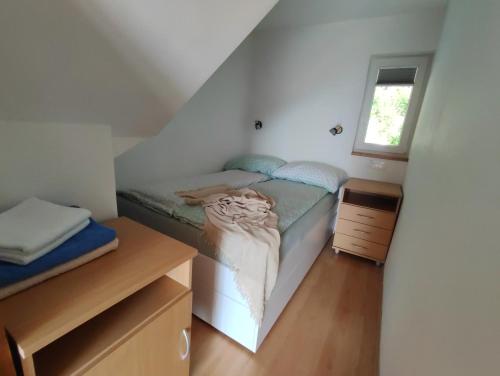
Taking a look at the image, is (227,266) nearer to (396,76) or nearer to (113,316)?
(113,316)

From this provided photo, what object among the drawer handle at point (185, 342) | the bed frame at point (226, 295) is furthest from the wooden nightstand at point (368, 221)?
the drawer handle at point (185, 342)

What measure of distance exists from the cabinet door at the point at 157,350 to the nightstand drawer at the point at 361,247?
6.03 feet

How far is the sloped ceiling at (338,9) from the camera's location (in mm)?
2103

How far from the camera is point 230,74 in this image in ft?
9.35

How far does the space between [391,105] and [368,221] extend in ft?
4.21

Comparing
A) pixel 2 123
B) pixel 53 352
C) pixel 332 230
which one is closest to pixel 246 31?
pixel 2 123

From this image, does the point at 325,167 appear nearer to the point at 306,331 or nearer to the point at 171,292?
the point at 306,331

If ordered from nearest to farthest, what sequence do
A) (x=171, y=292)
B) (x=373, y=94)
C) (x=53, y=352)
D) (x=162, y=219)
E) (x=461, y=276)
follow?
(x=461, y=276)
(x=53, y=352)
(x=171, y=292)
(x=162, y=219)
(x=373, y=94)

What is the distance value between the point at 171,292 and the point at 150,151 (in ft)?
5.05

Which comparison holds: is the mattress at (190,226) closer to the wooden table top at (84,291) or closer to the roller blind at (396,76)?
the wooden table top at (84,291)

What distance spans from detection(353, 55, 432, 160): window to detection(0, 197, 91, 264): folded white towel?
2684 millimetres

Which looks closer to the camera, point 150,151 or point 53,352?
point 53,352

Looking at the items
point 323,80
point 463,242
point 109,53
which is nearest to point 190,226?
point 109,53

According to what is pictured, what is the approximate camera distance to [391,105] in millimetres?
2480
